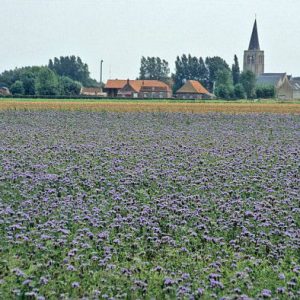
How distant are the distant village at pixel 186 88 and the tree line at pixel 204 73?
48 cm

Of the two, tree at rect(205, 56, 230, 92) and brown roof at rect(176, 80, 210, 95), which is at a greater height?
tree at rect(205, 56, 230, 92)

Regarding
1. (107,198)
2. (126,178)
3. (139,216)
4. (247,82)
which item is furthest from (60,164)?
(247,82)

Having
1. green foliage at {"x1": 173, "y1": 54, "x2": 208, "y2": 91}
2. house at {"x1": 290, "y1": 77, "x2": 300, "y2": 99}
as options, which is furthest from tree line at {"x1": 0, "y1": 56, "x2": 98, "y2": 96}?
house at {"x1": 290, "y1": 77, "x2": 300, "y2": 99}

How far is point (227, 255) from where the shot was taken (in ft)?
27.3

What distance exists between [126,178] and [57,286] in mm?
5902

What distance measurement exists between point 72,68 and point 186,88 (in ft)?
192

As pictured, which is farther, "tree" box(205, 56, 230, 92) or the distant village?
"tree" box(205, 56, 230, 92)

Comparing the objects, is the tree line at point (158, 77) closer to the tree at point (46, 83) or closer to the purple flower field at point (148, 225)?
the tree at point (46, 83)

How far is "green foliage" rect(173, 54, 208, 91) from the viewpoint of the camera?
15900 centimetres

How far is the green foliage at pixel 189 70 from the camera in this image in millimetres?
159000

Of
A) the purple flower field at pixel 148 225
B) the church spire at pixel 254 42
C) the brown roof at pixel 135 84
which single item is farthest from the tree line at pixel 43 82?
the purple flower field at pixel 148 225

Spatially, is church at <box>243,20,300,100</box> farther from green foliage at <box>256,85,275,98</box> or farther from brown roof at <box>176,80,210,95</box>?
green foliage at <box>256,85,275,98</box>

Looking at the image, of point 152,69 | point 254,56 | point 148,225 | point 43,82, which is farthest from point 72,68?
point 148,225

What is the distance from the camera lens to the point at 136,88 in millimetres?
134500
